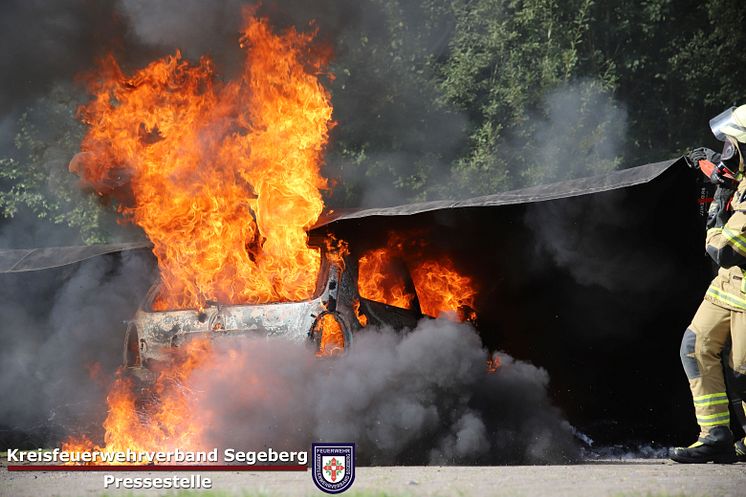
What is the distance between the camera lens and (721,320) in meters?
5.82

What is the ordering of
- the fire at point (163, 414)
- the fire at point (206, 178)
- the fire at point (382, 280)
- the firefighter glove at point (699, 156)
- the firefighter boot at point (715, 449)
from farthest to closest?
the fire at point (382, 280), the fire at point (206, 178), the fire at point (163, 414), the firefighter glove at point (699, 156), the firefighter boot at point (715, 449)

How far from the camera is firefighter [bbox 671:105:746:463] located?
5676 millimetres

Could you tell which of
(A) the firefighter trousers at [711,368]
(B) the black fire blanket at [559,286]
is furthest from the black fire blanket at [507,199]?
(A) the firefighter trousers at [711,368]

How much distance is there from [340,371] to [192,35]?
4142 millimetres

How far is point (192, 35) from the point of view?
Answer: 8969mm

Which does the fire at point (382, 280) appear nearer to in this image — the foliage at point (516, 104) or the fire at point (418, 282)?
the fire at point (418, 282)

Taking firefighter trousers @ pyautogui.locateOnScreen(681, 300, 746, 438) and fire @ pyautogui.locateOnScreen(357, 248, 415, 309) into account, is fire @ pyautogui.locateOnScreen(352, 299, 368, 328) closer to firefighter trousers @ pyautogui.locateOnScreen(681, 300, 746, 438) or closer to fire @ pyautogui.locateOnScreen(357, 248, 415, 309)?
fire @ pyautogui.locateOnScreen(357, 248, 415, 309)

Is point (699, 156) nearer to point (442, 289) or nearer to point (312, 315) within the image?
point (312, 315)

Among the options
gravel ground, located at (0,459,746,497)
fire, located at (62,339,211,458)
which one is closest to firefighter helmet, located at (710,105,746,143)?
gravel ground, located at (0,459,746,497)

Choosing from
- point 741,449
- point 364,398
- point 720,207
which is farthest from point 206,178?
point 741,449

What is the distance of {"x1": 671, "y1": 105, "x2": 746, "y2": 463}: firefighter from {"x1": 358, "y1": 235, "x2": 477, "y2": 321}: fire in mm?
2762

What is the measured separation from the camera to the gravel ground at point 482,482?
490 centimetres

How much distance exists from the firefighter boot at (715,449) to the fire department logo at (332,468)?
2371mm

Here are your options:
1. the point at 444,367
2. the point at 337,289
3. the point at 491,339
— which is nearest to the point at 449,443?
the point at 444,367
